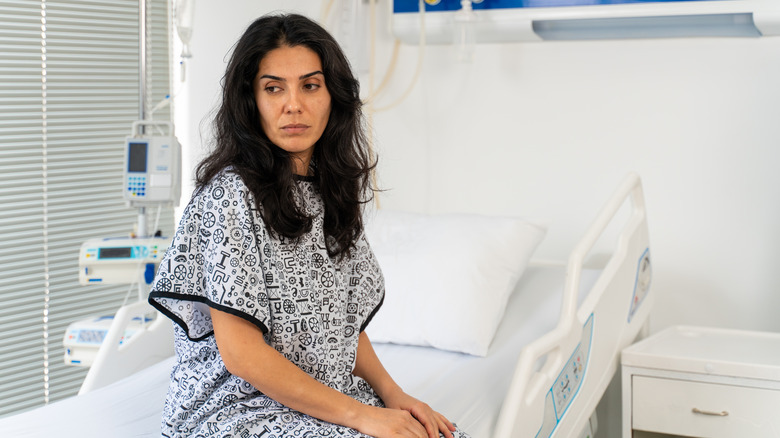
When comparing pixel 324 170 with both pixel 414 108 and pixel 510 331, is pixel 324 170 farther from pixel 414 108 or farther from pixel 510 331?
pixel 414 108

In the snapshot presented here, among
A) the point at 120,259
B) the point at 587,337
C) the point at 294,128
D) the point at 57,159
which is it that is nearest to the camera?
the point at 294,128

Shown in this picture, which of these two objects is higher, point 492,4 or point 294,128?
point 492,4

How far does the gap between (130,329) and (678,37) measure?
6.49 ft

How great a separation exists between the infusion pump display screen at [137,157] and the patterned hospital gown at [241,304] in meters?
1.16

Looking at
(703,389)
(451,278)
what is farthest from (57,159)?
(703,389)

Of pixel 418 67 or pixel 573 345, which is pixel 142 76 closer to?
pixel 418 67

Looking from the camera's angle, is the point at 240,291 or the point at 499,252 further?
the point at 499,252

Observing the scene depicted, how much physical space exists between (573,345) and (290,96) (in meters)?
0.95

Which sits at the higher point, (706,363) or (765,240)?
(765,240)

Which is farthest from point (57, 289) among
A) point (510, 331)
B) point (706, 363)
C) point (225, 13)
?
point (706, 363)

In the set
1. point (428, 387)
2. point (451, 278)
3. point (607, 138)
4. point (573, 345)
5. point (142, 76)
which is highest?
point (142, 76)

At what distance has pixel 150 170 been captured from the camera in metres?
2.41

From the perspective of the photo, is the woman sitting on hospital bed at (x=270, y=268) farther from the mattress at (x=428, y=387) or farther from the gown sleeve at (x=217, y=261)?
the mattress at (x=428, y=387)

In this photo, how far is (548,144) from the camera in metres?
2.79
